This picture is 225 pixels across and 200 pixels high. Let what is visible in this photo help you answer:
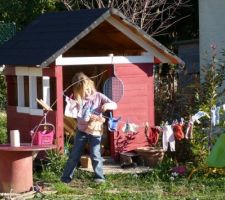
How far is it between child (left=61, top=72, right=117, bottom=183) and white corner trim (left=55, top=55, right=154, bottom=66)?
1.04 m

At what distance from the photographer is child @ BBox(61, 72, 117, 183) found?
24.2 feet

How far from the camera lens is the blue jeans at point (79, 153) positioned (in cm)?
741

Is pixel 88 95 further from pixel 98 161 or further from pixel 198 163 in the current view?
pixel 198 163

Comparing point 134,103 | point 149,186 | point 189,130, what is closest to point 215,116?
point 189,130

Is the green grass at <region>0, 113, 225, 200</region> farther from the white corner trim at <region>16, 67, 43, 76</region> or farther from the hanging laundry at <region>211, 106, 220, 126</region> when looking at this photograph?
the white corner trim at <region>16, 67, 43, 76</region>

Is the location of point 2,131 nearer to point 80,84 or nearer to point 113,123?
point 113,123

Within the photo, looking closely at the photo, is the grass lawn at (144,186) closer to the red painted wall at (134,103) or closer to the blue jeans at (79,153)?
the blue jeans at (79,153)

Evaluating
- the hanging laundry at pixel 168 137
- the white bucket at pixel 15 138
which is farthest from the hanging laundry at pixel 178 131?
the white bucket at pixel 15 138

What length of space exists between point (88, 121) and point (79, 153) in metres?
0.46

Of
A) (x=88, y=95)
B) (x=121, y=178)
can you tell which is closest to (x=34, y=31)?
(x=88, y=95)

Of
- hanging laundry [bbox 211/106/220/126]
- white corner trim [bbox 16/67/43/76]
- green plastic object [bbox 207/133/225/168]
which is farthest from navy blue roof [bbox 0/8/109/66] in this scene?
green plastic object [bbox 207/133/225/168]

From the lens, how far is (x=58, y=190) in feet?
23.0

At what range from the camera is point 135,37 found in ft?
29.2

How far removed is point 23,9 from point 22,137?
945cm
